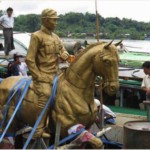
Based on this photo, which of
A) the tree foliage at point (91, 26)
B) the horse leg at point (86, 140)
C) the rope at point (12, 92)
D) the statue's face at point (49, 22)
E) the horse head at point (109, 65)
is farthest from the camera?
the tree foliage at point (91, 26)

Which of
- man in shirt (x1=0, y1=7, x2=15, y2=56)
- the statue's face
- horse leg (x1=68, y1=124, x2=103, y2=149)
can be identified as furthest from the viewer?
man in shirt (x1=0, y1=7, x2=15, y2=56)

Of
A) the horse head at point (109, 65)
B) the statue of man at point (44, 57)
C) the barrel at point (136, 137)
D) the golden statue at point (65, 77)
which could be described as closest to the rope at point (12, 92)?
the golden statue at point (65, 77)

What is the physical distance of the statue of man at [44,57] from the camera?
679 cm

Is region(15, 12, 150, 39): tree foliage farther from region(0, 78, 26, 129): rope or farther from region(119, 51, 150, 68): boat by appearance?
region(0, 78, 26, 129): rope

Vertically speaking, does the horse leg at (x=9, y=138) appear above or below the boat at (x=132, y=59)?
below

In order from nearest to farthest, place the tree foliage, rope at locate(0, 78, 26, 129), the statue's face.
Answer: the statue's face
rope at locate(0, 78, 26, 129)
the tree foliage

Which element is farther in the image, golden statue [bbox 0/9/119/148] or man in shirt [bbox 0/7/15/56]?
man in shirt [bbox 0/7/15/56]

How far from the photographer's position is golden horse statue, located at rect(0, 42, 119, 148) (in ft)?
21.2

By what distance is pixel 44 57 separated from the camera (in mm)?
6902

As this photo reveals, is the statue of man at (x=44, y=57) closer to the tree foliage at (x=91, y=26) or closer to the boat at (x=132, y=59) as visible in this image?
the boat at (x=132, y=59)

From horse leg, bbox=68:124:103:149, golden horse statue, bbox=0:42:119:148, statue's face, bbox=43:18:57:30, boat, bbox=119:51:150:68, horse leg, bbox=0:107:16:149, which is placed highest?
statue's face, bbox=43:18:57:30

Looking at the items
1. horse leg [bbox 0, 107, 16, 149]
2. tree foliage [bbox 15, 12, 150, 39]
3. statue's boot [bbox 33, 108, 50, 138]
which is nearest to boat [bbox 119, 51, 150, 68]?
tree foliage [bbox 15, 12, 150, 39]

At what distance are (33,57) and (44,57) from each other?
19 centimetres

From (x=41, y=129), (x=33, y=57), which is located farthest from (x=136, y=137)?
(x=33, y=57)
